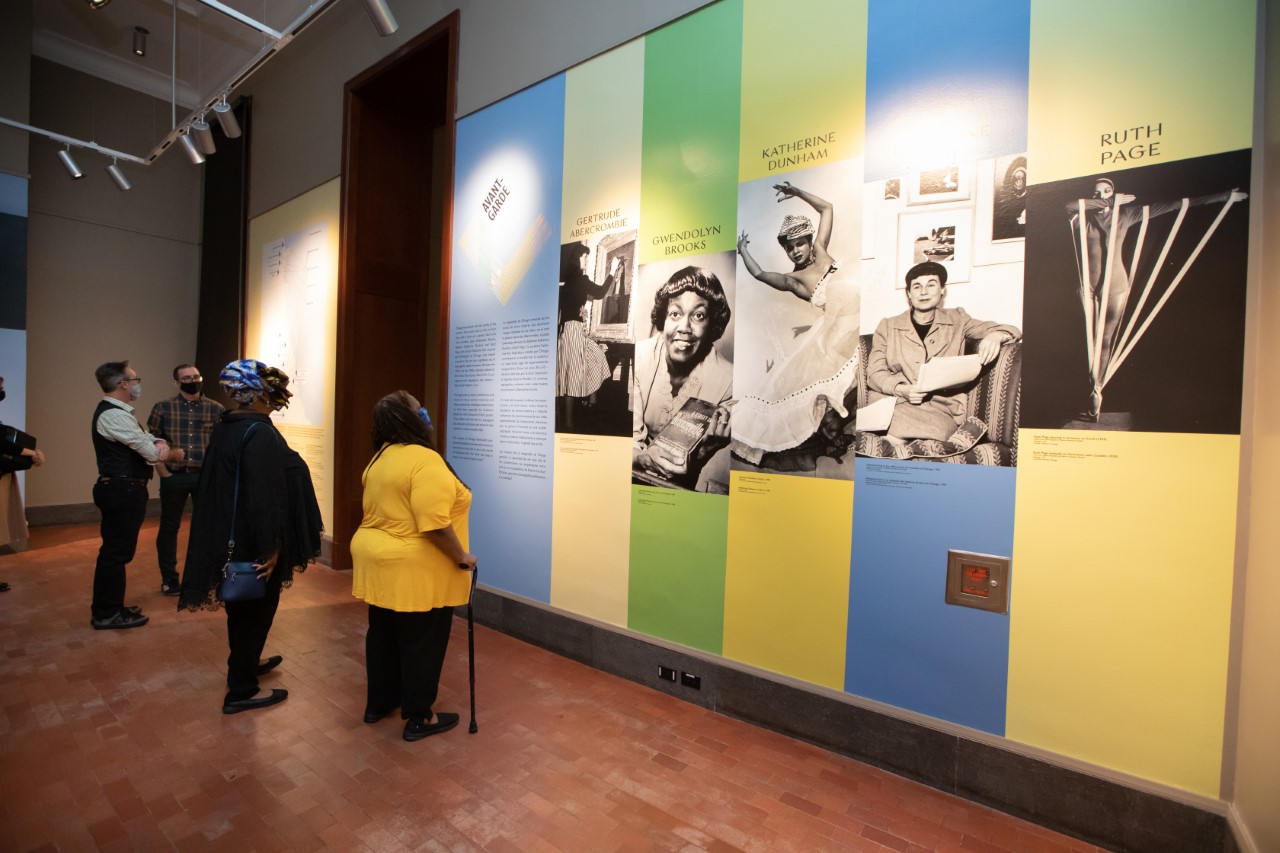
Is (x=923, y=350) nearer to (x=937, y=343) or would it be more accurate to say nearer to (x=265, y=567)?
(x=937, y=343)

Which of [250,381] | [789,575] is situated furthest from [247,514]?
[789,575]

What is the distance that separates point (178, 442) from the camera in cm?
464

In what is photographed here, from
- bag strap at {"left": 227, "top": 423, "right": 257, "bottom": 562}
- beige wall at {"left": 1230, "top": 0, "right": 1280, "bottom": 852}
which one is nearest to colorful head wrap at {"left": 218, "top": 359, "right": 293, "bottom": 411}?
bag strap at {"left": 227, "top": 423, "right": 257, "bottom": 562}

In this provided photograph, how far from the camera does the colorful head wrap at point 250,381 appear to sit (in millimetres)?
2750

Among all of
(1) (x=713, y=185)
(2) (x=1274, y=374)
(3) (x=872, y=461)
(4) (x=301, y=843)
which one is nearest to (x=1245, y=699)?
(2) (x=1274, y=374)

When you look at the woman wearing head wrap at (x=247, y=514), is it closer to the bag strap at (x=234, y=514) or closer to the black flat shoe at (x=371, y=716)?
the bag strap at (x=234, y=514)

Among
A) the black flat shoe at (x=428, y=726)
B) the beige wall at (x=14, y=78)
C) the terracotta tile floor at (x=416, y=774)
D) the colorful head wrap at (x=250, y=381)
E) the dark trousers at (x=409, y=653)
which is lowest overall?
the terracotta tile floor at (x=416, y=774)

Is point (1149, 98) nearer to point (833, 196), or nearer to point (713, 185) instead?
point (833, 196)

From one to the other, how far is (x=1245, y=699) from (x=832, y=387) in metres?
1.72

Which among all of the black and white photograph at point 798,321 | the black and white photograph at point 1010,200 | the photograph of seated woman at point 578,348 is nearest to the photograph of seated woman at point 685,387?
the black and white photograph at point 798,321

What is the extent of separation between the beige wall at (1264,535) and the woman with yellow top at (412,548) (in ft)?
9.00

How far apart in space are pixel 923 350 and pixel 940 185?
70cm

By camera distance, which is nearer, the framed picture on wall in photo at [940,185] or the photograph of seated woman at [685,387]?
the framed picture on wall in photo at [940,185]

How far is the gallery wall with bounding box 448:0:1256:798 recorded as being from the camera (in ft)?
6.51
